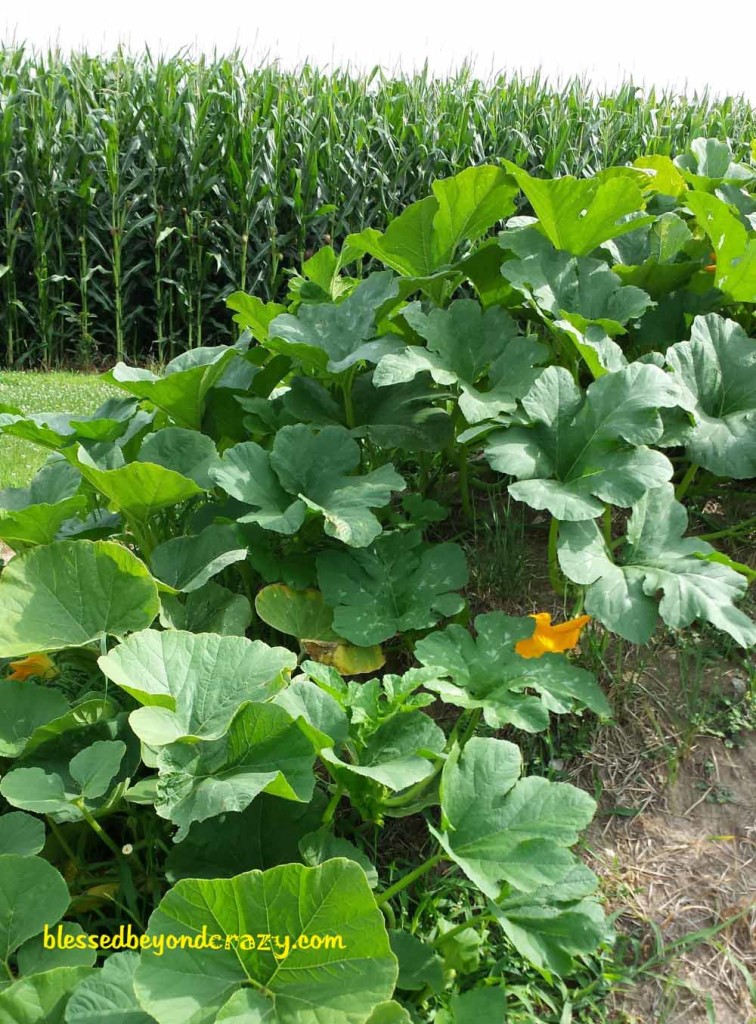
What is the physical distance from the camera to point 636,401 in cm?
187

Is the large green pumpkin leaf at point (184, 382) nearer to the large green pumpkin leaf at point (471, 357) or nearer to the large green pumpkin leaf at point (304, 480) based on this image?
the large green pumpkin leaf at point (304, 480)

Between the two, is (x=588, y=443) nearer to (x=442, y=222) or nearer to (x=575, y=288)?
(x=575, y=288)

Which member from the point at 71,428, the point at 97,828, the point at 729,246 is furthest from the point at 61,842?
the point at 729,246

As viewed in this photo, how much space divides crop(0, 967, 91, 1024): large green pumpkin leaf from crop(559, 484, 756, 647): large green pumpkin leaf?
1069 millimetres

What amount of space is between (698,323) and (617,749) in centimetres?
99

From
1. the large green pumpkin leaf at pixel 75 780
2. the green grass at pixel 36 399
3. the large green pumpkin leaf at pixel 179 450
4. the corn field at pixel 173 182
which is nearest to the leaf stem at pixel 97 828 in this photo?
the large green pumpkin leaf at pixel 75 780

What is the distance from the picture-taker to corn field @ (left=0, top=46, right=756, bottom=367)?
715 cm

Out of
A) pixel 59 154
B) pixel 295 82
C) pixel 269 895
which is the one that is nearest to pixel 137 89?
pixel 59 154

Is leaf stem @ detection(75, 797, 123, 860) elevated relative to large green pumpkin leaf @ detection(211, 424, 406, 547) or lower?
lower

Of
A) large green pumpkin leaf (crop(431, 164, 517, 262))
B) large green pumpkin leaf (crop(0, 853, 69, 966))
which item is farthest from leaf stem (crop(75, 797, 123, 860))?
large green pumpkin leaf (crop(431, 164, 517, 262))

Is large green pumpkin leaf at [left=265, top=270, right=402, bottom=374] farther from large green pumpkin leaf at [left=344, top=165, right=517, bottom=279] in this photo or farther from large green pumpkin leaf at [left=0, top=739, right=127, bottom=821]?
large green pumpkin leaf at [left=0, top=739, right=127, bottom=821]

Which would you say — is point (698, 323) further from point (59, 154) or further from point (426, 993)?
point (59, 154)

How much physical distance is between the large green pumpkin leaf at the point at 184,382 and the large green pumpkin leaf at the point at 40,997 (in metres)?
1.30

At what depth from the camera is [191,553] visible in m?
2.02
